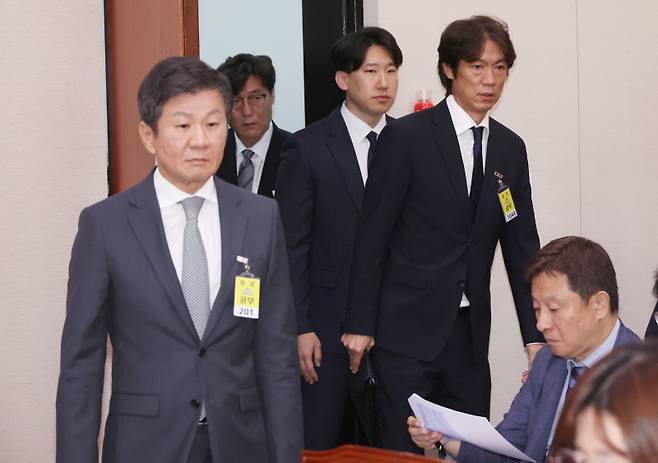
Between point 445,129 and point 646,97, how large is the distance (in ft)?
8.75

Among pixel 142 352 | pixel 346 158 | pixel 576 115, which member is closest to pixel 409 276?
pixel 346 158

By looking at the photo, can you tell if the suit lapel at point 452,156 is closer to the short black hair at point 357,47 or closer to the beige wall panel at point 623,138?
the short black hair at point 357,47

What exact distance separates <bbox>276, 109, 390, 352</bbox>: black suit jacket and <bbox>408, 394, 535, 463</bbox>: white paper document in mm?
1177

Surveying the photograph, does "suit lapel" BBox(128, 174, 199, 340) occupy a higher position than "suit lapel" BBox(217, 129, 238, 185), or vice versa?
"suit lapel" BBox(217, 129, 238, 185)

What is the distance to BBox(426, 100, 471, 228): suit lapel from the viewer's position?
3490 millimetres

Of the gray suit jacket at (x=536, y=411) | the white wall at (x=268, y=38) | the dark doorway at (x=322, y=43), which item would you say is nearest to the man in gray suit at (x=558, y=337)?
the gray suit jacket at (x=536, y=411)

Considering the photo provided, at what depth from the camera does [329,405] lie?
152 inches

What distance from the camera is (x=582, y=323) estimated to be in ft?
8.97

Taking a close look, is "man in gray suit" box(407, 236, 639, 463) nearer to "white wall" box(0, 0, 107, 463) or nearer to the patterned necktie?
the patterned necktie

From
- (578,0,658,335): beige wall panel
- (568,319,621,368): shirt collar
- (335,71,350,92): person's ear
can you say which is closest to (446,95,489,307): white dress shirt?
(335,71,350,92): person's ear

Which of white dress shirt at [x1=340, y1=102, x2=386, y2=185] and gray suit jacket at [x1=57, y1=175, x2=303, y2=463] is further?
white dress shirt at [x1=340, y1=102, x2=386, y2=185]

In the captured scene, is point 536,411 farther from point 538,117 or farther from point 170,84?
point 538,117

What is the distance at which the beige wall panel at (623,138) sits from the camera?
5.64 metres

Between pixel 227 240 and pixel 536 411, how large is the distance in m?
0.92
